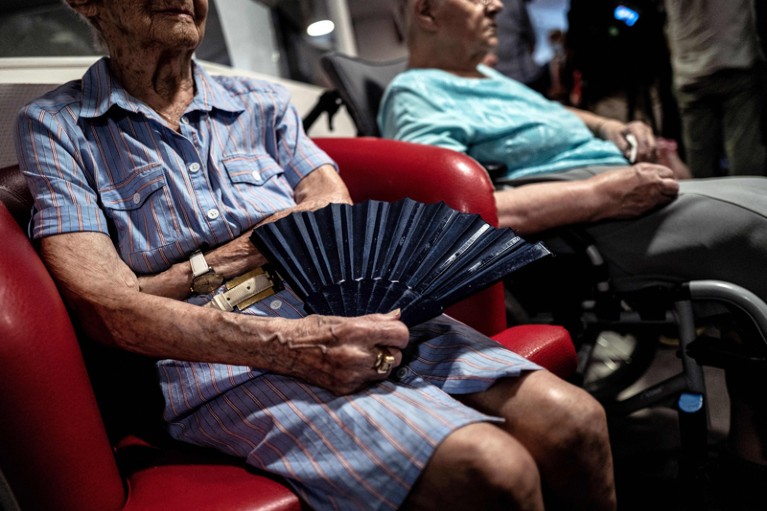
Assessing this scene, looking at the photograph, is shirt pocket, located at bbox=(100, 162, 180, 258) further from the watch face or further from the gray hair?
the gray hair

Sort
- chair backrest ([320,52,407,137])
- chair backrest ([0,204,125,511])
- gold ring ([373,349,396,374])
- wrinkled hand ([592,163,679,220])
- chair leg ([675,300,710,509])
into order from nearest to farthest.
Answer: chair backrest ([0,204,125,511]) → gold ring ([373,349,396,374]) → chair leg ([675,300,710,509]) → wrinkled hand ([592,163,679,220]) → chair backrest ([320,52,407,137])

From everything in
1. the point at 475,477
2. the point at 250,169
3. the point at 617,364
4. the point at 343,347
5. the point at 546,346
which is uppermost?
the point at 250,169

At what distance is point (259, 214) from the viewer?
1.08 meters

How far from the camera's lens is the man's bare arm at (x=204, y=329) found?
80cm

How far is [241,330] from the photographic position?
850mm

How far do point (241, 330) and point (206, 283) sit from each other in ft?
0.60

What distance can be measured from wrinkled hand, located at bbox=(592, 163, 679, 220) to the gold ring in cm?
83

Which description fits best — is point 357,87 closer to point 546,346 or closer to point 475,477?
point 546,346

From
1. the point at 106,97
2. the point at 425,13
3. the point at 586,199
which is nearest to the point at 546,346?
Result: the point at 586,199

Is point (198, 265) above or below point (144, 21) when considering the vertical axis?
below

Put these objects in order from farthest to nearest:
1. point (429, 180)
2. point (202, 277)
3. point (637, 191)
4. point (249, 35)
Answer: point (249, 35) < point (637, 191) < point (429, 180) < point (202, 277)

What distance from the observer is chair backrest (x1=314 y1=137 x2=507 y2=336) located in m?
1.18

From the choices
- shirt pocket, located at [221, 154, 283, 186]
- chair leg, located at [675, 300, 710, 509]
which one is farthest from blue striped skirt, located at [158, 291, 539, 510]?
Answer: chair leg, located at [675, 300, 710, 509]

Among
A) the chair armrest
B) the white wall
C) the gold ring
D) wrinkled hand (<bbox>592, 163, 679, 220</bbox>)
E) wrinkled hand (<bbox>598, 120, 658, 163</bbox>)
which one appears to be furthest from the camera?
the white wall
